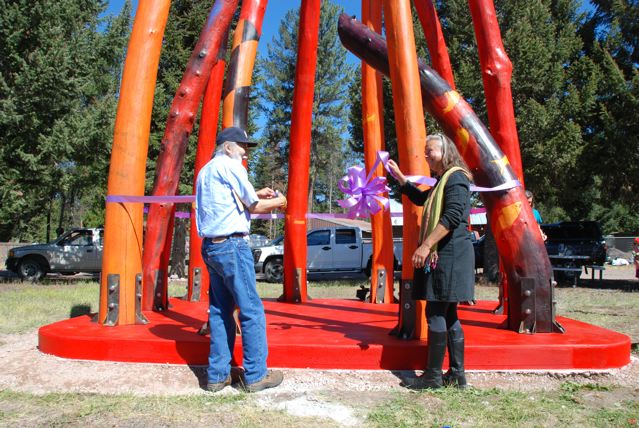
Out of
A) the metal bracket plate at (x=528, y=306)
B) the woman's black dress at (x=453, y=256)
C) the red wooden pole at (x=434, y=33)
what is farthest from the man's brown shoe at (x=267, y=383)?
the red wooden pole at (x=434, y=33)

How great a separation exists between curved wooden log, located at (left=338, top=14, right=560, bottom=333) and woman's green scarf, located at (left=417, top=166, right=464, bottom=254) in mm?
1155

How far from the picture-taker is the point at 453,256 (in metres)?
3.83

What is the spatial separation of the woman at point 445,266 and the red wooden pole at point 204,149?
12.9 ft

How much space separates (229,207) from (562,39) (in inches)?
576

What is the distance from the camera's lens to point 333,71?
1334 inches

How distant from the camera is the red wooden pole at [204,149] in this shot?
7223mm

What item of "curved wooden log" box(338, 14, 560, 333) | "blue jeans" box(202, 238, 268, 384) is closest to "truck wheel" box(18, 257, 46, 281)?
"blue jeans" box(202, 238, 268, 384)

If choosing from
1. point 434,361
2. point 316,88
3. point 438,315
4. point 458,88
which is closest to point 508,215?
point 438,315

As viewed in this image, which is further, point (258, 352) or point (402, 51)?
point (402, 51)

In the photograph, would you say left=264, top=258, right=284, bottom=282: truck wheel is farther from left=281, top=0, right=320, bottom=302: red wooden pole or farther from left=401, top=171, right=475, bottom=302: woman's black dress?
left=401, top=171, right=475, bottom=302: woman's black dress

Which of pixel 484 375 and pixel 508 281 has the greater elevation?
pixel 508 281

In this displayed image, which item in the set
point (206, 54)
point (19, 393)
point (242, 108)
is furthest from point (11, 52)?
point (19, 393)

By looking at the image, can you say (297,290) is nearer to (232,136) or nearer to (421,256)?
(232,136)

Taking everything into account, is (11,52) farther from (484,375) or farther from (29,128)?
(484,375)
